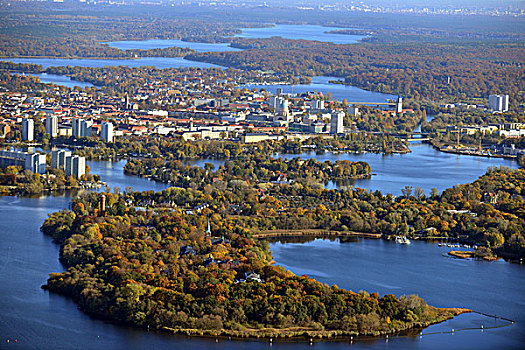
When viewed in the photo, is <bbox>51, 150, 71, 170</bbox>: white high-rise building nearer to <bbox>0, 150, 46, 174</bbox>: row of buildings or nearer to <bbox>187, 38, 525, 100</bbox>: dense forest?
<bbox>0, 150, 46, 174</bbox>: row of buildings

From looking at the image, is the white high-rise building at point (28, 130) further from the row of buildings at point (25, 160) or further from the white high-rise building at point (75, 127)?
the row of buildings at point (25, 160)

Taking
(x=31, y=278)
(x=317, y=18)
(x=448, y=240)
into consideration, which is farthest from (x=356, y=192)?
(x=317, y=18)

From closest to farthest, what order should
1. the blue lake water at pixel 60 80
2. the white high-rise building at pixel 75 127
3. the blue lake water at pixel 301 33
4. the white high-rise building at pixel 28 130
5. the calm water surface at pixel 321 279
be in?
the calm water surface at pixel 321 279 → the white high-rise building at pixel 28 130 → the white high-rise building at pixel 75 127 → the blue lake water at pixel 60 80 → the blue lake water at pixel 301 33

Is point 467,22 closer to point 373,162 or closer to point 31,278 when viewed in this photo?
point 373,162

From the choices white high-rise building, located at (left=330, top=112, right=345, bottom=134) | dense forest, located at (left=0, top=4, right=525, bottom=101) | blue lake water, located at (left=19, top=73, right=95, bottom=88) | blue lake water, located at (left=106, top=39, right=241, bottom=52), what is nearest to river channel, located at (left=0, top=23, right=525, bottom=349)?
white high-rise building, located at (left=330, top=112, right=345, bottom=134)

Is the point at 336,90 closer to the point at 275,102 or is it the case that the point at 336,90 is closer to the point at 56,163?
the point at 275,102

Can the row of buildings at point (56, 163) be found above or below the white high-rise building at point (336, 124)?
above

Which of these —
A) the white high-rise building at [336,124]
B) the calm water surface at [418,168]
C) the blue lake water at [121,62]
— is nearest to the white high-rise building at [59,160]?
the calm water surface at [418,168]
